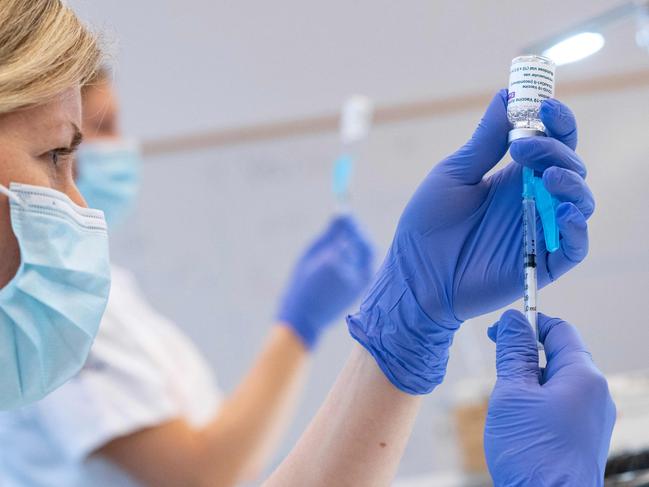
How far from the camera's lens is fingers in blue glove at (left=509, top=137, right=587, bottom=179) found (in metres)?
0.71

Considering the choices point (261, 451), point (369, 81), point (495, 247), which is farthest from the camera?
point (369, 81)

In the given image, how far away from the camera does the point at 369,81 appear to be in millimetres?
2307

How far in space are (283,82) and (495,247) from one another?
171cm

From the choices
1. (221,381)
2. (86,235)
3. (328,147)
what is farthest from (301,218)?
(86,235)

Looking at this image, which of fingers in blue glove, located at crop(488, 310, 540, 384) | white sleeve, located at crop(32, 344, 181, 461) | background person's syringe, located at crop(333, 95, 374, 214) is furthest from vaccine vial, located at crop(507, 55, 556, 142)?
background person's syringe, located at crop(333, 95, 374, 214)

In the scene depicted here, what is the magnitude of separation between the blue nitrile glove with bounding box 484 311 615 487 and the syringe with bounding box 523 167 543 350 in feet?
0.06

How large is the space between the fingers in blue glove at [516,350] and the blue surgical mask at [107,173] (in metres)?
1.20

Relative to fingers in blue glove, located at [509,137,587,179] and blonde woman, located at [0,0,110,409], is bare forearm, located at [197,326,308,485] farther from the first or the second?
fingers in blue glove, located at [509,137,587,179]

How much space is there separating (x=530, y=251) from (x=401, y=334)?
0.56ft

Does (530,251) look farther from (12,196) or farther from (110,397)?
(110,397)

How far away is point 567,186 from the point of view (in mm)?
699

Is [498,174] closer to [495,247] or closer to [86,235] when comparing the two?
[495,247]

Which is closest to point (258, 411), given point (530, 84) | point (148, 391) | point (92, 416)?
point (148, 391)

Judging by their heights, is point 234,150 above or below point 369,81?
below
